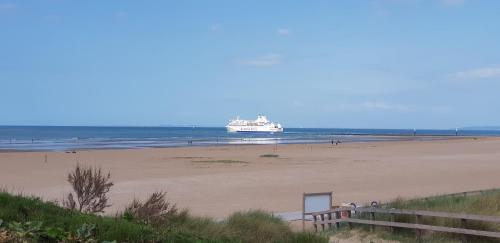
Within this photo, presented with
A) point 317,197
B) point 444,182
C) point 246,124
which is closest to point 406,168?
point 444,182

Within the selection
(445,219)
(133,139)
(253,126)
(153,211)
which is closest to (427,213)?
(445,219)

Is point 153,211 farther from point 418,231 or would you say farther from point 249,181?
point 249,181

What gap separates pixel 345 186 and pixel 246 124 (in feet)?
452

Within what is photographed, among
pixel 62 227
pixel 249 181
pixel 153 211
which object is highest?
pixel 62 227

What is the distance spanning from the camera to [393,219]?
1105cm

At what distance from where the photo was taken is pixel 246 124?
16062cm

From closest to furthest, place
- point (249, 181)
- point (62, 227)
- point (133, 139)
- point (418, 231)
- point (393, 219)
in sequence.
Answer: point (62, 227)
point (418, 231)
point (393, 219)
point (249, 181)
point (133, 139)

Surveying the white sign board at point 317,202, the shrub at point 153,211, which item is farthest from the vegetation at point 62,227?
the white sign board at point 317,202

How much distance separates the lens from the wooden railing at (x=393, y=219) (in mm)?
9383

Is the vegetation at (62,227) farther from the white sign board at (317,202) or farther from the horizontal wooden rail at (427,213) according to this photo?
the white sign board at (317,202)

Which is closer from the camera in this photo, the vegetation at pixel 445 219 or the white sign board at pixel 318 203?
the vegetation at pixel 445 219

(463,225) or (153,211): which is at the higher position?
(153,211)

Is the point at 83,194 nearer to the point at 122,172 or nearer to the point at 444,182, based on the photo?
the point at 444,182

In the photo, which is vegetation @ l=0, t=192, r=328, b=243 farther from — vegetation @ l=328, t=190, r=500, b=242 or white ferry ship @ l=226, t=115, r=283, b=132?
white ferry ship @ l=226, t=115, r=283, b=132
